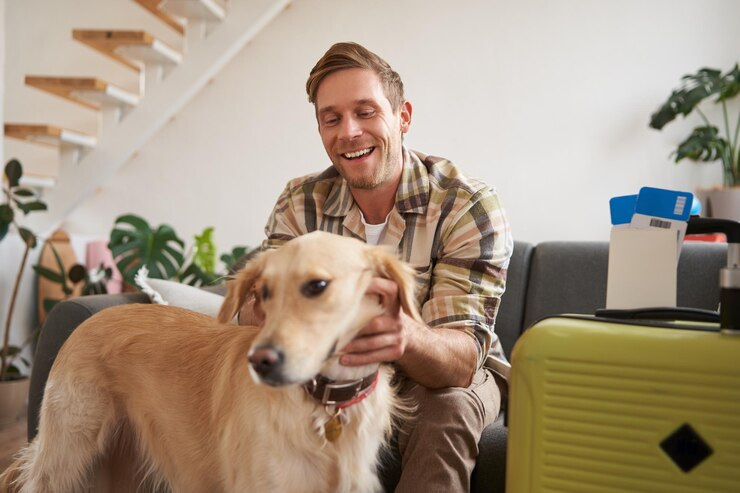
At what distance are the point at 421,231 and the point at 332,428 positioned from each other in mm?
690

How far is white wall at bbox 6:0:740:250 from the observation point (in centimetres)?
354

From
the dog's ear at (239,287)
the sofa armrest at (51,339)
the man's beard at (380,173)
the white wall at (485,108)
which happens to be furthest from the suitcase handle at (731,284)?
the white wall at (485,108)

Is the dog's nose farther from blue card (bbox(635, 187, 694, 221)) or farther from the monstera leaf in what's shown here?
the monstera leaf

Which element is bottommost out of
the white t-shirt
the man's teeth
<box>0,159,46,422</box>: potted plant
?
<box>0,159,46,422</box>: potted plant

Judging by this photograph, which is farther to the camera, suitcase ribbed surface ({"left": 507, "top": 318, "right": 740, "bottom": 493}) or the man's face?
the man's face

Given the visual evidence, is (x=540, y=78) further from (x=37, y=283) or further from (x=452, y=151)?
(x=37, y=283)

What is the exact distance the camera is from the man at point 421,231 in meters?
1.40

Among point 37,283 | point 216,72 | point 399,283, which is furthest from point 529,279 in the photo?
point 37,283

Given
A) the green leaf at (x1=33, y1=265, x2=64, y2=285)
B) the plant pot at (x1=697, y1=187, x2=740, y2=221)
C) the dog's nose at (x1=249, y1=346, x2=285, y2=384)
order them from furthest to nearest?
1. the green leaf at (x1=33, y1=265, x2=64, y2=285)
2. the plant pot at (x1=697, y1=187, x2=740, y2=221)
3. the dog's nose at (x1=249, y1=346, x2=285, y2=384)

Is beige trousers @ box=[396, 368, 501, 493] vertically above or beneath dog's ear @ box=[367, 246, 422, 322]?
beneath

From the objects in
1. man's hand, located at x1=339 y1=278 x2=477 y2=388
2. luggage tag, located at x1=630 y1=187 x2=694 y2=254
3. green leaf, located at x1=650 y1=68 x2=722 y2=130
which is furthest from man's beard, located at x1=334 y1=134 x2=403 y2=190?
green leaf, located at x1=650 y1=68 x2=722 y2=130

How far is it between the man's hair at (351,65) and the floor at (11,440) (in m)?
1.84

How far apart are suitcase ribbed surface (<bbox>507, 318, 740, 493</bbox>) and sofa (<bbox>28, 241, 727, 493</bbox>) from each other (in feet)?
1.77

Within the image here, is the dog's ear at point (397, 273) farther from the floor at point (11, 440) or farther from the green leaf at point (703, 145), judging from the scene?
the green leaf at point (703, 145)
